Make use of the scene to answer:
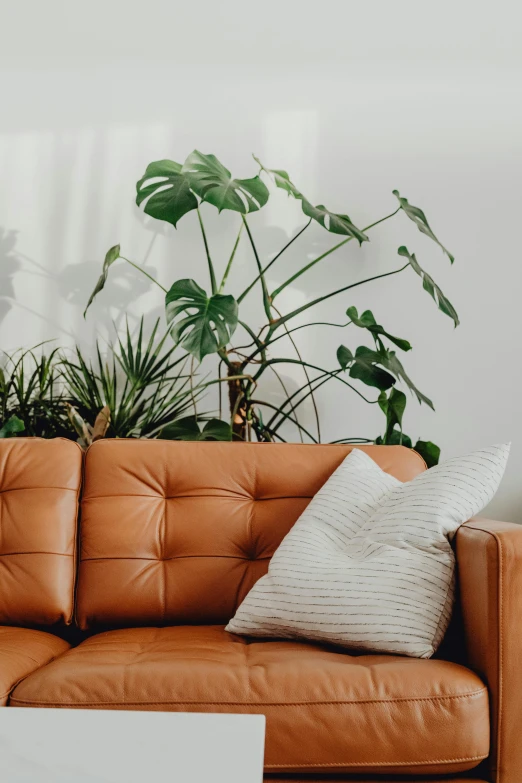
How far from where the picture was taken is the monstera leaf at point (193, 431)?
2.28m

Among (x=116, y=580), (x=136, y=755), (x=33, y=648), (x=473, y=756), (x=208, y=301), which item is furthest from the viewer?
Answer: (x=208, y=301)

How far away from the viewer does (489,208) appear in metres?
2.83

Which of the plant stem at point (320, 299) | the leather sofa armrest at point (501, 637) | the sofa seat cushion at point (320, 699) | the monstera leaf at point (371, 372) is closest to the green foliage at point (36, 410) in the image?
the plant stem at point (320, 299)

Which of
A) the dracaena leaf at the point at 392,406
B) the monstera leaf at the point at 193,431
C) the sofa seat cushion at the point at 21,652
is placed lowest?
the sofa seat cushion at the point at 21,652

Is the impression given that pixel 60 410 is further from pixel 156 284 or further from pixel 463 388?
pixel 463 388

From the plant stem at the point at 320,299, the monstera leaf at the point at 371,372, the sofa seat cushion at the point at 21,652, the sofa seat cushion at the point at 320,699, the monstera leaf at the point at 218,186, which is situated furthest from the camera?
the plant stem at the point at 320,299

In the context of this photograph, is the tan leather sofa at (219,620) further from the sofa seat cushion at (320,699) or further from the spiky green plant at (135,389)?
the spiky green plant at (135,389)

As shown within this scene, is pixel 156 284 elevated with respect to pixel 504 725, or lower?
elevated

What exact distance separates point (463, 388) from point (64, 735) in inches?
87.9

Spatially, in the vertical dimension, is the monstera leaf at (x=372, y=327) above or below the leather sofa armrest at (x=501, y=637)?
above

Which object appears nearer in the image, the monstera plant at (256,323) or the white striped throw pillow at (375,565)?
the white striped throw pillow at (375,565)

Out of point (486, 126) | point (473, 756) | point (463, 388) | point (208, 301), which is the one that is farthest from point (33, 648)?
point (486, 126)

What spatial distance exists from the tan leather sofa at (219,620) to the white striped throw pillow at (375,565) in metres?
0.04

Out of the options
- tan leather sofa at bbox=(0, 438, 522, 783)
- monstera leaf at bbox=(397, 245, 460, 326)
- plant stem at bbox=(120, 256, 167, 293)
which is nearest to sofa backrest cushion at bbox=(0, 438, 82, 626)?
tan leather sofa at bbox=(0, 438, 522, 783)
